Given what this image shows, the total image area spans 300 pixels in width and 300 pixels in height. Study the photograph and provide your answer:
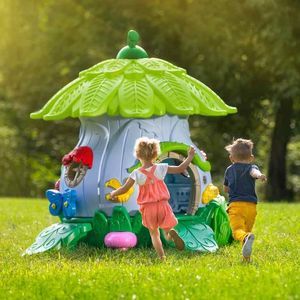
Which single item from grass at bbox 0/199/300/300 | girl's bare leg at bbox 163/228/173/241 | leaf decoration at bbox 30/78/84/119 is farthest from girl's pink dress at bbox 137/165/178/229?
leaf decoration at bbox 30/78/84/119

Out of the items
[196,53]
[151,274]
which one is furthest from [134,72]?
[196,53]

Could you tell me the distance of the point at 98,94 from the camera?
397 inches

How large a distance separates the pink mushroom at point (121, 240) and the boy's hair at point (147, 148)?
3.87ft

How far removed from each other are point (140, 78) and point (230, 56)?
13910 millimetres

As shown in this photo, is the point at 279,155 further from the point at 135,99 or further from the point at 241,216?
the point at 241,216

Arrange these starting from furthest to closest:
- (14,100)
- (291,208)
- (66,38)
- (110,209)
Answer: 1. (14,100)
2. (66,38)
3. (291,208)
4. (110,209)

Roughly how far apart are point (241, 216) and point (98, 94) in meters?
2.37

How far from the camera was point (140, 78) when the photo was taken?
10.3 meters

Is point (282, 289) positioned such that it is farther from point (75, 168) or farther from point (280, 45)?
point (280, 45)

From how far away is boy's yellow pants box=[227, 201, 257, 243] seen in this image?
8891 millimetres

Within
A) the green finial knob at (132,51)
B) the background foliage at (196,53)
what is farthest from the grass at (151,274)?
the background foliage at (196,53)

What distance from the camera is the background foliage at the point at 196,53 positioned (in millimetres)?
23203

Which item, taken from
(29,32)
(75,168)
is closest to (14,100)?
(29,32)

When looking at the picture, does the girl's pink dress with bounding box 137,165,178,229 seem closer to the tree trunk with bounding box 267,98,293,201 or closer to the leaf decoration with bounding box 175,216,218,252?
the leaf decoration with bounding box 175,216,218,252
